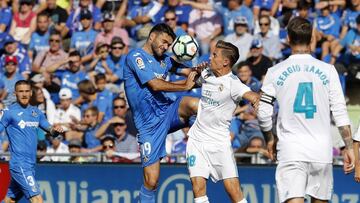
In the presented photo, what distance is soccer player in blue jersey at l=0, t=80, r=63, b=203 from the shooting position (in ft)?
48.1

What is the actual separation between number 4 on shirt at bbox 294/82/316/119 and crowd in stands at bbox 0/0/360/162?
706cm

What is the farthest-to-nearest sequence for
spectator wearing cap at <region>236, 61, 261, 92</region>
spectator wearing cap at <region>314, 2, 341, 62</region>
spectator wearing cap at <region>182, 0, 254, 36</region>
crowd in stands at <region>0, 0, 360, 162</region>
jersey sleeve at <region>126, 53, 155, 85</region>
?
spectator wearing cap at <region>182, 0, 254, 36</region> < spectator wearing cap at <region>314, 2, 341, 62</region> < spectator wearing cap at <region>236, 61, 261, 92</region> < crowd in stands at <region>0, 0, 360, 162</region> < jersey sleeve at <region>126, 53, 155, 85</region>

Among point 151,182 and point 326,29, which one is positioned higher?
point 326,29

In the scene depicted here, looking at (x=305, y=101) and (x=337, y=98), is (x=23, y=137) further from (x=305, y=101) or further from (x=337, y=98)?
(x=337, y=98)

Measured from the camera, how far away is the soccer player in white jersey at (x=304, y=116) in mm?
10133

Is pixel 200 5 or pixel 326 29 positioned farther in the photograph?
pixel 200 5

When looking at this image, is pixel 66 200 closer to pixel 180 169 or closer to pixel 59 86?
pixel 180 169

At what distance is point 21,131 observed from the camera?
1473 centimetres

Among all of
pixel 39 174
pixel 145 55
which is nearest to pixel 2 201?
pixel 39 174

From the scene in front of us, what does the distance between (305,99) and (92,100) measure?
9408 millimetres

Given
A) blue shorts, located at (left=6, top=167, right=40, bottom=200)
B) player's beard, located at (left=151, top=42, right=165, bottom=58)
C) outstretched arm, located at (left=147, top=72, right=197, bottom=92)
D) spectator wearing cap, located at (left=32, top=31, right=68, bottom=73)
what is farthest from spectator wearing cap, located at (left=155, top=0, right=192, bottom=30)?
outstretched arm, located at (left=147, top=72, right=197, bottom=92)

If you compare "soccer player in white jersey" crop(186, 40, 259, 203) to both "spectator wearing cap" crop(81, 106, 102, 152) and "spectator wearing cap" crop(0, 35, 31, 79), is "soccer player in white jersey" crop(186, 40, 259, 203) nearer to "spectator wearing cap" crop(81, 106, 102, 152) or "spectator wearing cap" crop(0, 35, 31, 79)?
"spectator wearing cap" crop(81, 106, 102, 152)

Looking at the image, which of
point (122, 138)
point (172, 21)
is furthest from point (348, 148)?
point (172, 21)

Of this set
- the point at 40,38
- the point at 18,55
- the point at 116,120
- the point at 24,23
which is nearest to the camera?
the point at 116,120
